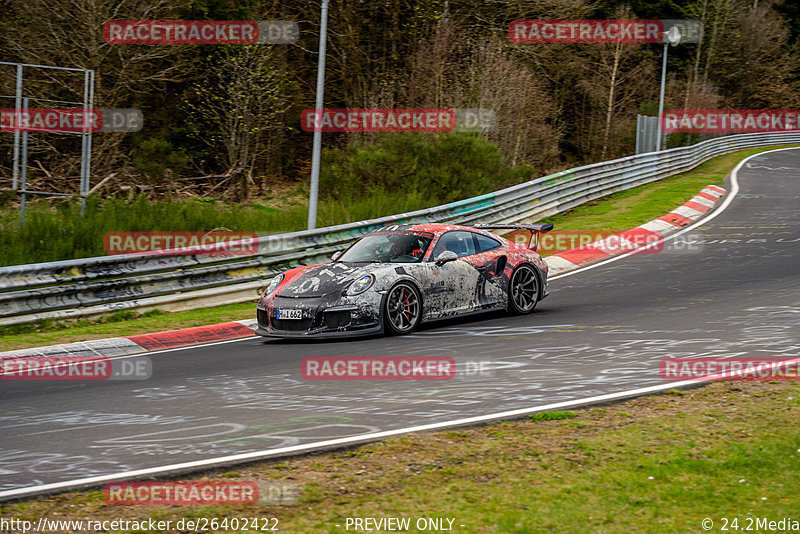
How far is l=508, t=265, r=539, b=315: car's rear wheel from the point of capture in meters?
12.3

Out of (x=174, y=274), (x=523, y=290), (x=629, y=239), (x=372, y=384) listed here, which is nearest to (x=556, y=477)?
(x=372, y=384)

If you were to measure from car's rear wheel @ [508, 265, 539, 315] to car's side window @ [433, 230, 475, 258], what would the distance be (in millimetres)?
774

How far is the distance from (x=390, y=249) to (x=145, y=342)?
3.34 meters

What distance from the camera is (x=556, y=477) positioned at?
17.7 feet

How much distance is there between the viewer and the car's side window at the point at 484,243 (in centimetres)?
1213

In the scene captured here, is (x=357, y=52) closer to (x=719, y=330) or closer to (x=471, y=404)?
(x=719, y=330)

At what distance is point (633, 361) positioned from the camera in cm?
900

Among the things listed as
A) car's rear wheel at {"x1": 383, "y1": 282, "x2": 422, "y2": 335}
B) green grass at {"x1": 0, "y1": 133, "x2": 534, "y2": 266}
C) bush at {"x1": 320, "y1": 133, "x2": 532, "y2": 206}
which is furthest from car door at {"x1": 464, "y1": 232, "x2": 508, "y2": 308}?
bush at {"x1": 320, "y1": 133, "x2": 532, "y2": 206}

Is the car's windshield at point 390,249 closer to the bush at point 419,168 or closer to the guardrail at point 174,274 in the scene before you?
the guardrail at point 174,274

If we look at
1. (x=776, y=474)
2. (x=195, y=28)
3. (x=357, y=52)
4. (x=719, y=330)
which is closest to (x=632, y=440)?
(x=776, y=474)

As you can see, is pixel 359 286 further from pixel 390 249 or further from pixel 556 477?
pixel 556 477

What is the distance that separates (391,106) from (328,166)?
8035 millimetres

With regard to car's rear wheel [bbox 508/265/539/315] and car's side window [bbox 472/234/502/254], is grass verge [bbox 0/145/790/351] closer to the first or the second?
car's side window [bbox 472/234/502/254]

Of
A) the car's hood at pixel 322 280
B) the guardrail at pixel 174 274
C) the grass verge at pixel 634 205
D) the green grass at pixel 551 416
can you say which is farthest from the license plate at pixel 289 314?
the grass verge at pixel 634 205
